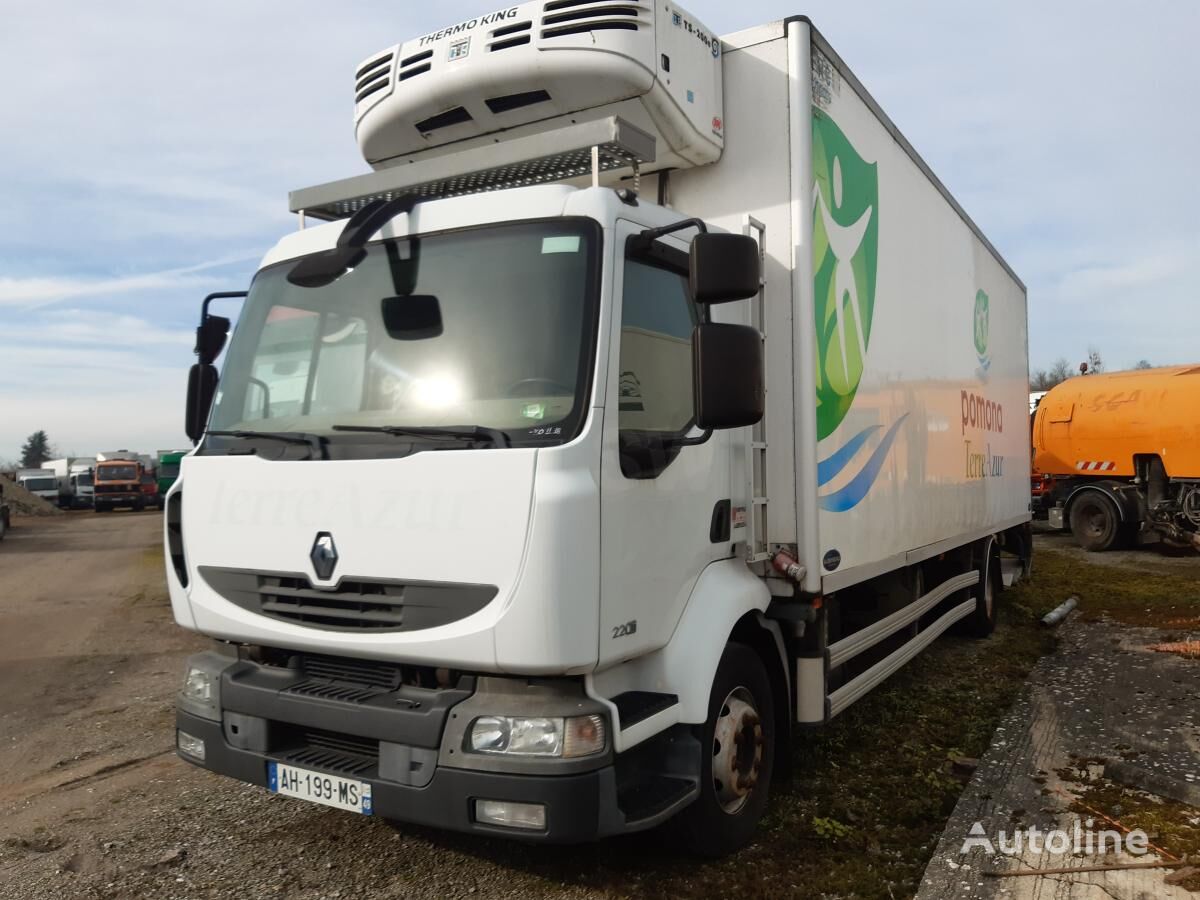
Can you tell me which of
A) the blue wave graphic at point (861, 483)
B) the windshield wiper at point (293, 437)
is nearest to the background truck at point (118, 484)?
the windshield wiper at point (293, 437)

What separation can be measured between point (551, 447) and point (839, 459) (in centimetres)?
193

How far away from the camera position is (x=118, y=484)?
125 feet

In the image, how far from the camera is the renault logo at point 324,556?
316 centimetres

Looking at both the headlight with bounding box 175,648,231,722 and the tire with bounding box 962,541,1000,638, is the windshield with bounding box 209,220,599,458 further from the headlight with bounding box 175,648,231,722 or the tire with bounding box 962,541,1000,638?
the tire with bounding box 962,541,1000,638

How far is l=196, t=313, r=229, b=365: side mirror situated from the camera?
14.1 ft

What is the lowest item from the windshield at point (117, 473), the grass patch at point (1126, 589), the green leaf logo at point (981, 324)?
the grass patch at point (1126, 589)

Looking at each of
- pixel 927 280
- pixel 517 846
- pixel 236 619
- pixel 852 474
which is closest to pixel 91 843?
pixel 236 619

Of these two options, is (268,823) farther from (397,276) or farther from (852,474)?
(852,474)

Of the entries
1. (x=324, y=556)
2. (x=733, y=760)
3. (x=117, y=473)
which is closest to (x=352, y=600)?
(x=324, y=556)

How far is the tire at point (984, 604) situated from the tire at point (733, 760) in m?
4.75

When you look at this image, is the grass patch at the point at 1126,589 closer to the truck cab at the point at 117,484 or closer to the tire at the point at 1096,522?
the tire at the point at 1096,522

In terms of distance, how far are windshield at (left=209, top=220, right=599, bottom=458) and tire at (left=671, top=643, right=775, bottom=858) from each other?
4.47 ft

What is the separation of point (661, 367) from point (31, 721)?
208 inches

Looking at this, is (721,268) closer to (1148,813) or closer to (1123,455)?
(1148,813)
